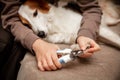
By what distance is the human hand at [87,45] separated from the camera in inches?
35.6

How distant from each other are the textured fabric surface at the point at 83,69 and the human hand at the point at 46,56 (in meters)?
0.02

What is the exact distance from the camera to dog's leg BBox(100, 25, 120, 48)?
1.13 m

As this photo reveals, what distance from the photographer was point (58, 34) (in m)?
1.20

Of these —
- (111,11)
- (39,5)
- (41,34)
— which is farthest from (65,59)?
(111,11)

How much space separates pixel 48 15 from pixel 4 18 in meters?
0.22

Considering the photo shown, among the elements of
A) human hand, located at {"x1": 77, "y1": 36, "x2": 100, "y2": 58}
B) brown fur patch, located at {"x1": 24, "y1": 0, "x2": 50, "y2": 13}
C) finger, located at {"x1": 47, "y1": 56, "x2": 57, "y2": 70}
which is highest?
brown fur patch, located at {"x1": 24, "y1": 0, "x2": 50, "y2": 13}

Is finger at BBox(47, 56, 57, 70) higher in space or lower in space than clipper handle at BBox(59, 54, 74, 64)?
lower

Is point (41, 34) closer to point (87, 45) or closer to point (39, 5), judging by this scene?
point (39, 5)

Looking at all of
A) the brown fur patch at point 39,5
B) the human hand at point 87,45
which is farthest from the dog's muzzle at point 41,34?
the human hand at point 87,45

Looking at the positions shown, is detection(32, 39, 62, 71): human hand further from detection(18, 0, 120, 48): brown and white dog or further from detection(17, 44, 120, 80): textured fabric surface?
detection(18, 0, 120, 48): brown and white dog

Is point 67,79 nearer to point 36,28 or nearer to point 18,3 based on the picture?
point 36,28

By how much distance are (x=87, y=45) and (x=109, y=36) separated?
0.27 metres

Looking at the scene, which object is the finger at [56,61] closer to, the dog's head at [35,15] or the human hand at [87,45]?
the human hand at [87,45]

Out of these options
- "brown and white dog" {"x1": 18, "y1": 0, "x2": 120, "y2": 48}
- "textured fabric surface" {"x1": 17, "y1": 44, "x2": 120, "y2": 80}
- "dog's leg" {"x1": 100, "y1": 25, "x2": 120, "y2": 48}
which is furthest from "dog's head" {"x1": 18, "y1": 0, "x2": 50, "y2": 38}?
"dog's leg" {"x1": 100, "y1": 25, "x2": 120, "y2": 48}
